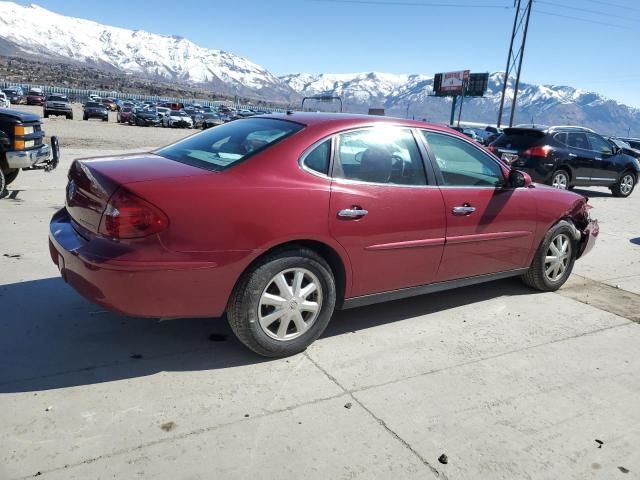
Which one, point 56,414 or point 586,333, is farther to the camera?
point 586,333

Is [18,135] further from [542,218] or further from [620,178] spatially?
[620,178]

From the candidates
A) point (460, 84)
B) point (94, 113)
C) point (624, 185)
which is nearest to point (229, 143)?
point (624, 185)

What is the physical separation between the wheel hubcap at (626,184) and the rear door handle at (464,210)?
38.4 ft

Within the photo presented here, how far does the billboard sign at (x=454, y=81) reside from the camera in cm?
8756

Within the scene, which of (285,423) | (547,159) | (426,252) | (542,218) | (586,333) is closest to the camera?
(285,423)

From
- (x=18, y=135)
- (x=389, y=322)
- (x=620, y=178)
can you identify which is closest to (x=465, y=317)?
(x=389, y=322)

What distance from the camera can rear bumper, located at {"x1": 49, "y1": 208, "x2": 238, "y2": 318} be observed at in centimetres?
295

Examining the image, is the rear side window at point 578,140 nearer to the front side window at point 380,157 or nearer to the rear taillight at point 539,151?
the rear taillight at point 539,151

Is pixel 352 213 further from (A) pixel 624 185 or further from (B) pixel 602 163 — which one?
(A) pixel 624 185

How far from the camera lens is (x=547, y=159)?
1166cm

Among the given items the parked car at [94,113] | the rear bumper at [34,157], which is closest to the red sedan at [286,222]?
the rear bumper at [34,157]

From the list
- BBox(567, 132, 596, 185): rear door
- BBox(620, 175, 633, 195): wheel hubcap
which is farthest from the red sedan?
BBox(620, 175, 633, 195): wheel hubcap

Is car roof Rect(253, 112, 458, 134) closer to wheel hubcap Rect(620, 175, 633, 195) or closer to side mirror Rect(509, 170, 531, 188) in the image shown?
side mirror Rect(509, 170, 531, 188)

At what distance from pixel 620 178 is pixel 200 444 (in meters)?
14.0
